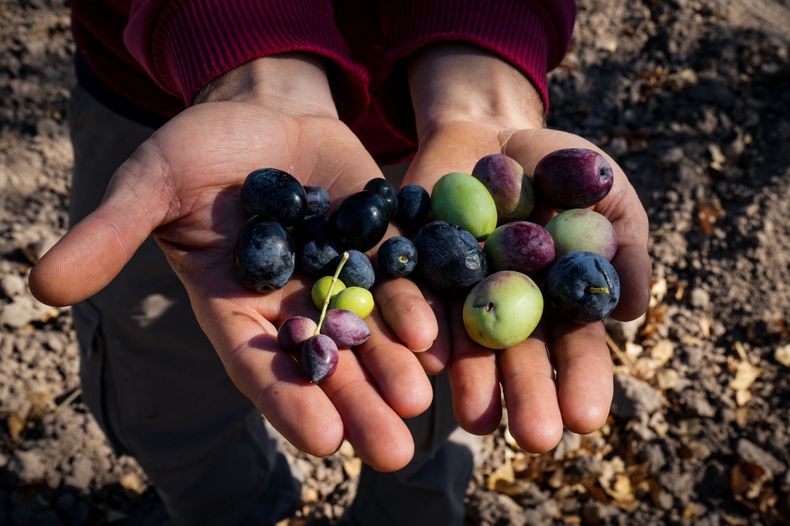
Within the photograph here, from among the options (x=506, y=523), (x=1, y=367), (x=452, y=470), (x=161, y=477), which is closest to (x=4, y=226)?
(x=1, y=367)

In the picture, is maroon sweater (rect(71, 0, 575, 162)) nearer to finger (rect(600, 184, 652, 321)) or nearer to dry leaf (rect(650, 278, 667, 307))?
finger (rect(600, 184, 652, 321))

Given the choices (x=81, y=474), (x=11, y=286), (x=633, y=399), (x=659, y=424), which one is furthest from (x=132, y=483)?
(x=659, y=424)

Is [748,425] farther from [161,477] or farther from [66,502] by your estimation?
[66,502]

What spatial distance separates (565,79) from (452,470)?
3.49m

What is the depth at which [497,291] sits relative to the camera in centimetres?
193

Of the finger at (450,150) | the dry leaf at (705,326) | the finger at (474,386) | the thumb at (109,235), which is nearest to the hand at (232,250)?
the thumb at (109,235)

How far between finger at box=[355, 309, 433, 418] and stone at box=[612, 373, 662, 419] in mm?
1927

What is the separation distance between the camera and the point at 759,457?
319 cm

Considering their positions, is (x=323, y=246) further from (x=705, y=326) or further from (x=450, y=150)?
(x=705, y=326)

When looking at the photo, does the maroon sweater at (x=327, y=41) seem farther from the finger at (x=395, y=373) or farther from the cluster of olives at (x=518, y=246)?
the finger at (x=395, y=373)

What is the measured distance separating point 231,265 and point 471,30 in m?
1.40

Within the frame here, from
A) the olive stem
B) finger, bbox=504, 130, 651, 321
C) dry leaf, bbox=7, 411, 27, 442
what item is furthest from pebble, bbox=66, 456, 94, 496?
finger, bbox=504, 130, 651, 321

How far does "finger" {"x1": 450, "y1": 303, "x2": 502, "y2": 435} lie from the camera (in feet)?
5.83

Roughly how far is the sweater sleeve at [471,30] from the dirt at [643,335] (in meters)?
1.67
